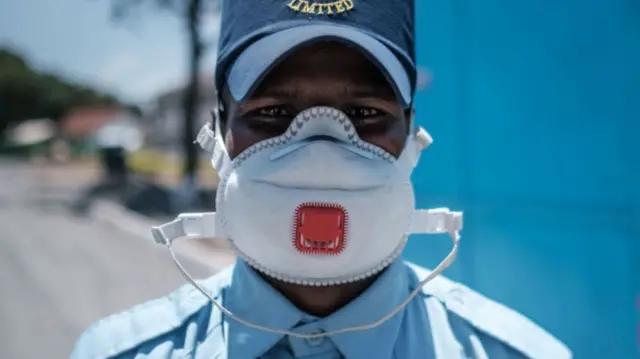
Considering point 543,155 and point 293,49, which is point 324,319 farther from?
point 543,155

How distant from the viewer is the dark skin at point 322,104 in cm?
135

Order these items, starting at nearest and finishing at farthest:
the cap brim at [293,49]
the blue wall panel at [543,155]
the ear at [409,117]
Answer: the cap brim at [293,49]
the ear at [409,117]
the blue wall panel at [543,155]

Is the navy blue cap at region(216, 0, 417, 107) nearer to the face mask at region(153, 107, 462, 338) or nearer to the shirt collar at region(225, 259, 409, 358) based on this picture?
the face mask at region(153, 107, 462, 338)

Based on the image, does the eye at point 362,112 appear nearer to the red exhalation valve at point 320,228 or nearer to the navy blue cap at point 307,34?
the navy blue cap at point 307,34

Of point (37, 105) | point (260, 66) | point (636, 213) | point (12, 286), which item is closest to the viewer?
point (260, 66)

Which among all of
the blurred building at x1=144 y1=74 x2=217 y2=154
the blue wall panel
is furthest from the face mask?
the blurred building at x1=144 y1=74 x2=217 y2=154

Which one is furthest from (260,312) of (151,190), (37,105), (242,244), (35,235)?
(37,105)

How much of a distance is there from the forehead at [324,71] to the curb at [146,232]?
291 cm

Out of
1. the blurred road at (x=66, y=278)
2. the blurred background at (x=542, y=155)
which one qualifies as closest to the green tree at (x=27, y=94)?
the blurred road at (x=66, y=278)

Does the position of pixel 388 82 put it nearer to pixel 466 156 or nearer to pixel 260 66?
pixel 260 66

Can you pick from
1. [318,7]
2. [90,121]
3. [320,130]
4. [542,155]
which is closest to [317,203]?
[320,130]

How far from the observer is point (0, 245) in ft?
33.5

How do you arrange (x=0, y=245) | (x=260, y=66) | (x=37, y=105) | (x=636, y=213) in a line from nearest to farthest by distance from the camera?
1. (x=260, y=66)
2. (x=636, y=213)
3. (x=0, y=245)
4. (x=37, y=105)

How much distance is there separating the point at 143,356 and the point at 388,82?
775 millimetres
